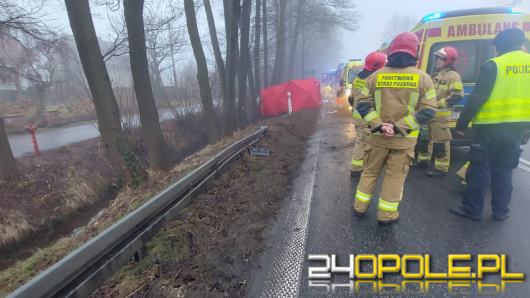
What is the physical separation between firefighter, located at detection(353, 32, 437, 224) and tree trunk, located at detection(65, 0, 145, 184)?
5258 millimetres

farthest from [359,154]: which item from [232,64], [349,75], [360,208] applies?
[349,75]

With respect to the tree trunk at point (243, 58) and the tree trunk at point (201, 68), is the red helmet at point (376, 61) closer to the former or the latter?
the tree trunk at point (201, 68)

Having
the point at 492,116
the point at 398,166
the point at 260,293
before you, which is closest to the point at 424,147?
the point at 492,116

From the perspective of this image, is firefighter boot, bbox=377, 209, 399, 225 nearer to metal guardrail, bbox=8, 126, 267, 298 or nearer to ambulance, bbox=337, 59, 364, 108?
metal guardrail, bbox=8, 126, 267, 298

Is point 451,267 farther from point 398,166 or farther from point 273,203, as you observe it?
point 273,203

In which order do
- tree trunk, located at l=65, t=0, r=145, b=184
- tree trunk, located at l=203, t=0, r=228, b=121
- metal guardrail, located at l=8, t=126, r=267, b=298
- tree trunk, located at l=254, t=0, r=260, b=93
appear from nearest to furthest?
metal guardrail, located at l=8, t=126, r=267, b=298, tree trunk, located at l=65, t=0, r=145, b=184, tree trunk, located at l=203, t=0, r=228, b=121, tree trunk, located at l=254, t=0, r=260, b=93

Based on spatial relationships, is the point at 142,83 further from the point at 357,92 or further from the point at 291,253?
the point at 291,253

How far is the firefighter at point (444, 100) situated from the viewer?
4695 mm

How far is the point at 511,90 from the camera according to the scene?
3.19 meters

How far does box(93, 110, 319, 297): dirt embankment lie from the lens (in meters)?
2.29

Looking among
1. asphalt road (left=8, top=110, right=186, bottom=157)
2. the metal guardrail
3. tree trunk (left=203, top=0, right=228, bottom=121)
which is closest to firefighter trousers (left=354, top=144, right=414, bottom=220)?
the metal guardrail

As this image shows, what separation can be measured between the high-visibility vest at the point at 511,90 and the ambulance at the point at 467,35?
2.01m

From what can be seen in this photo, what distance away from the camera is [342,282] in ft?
7.84

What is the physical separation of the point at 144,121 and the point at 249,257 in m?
5.72
